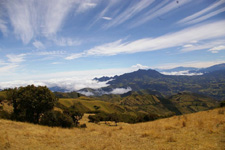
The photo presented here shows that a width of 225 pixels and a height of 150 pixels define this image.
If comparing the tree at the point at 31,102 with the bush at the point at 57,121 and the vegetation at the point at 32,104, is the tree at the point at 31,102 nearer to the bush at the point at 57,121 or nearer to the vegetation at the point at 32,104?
the vegetation at the point at 32,104

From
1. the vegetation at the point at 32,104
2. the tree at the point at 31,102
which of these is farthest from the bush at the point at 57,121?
the tree at the point at 31,102

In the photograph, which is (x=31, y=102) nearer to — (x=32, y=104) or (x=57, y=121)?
(x=32, y=104)

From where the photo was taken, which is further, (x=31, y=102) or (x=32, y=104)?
(x=31, y=102)

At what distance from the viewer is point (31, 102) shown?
3550cm

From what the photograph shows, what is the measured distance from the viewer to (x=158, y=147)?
11.6 metres

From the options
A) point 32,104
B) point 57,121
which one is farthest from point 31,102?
point 57,121

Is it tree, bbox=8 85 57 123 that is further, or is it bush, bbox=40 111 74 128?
tree, bbox=8 85 57 123

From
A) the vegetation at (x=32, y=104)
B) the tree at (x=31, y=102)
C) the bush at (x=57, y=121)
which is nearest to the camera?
the bush at (x=57, y=121)

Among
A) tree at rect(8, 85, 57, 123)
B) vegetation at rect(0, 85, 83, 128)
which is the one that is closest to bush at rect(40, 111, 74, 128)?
vegetation at rect(0, 85, 83, 128)

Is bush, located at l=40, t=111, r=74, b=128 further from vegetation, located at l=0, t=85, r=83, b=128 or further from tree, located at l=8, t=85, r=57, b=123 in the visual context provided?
tree, located at l=8, t=85, r=57, b=123

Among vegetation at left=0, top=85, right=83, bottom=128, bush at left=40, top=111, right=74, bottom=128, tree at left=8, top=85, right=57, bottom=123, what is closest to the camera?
bush at left=40, top=111, right=74, bottom=128

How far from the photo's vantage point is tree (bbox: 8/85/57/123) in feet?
117

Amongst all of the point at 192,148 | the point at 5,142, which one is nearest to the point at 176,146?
the point at 192,148

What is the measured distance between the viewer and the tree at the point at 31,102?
35.6 meters
